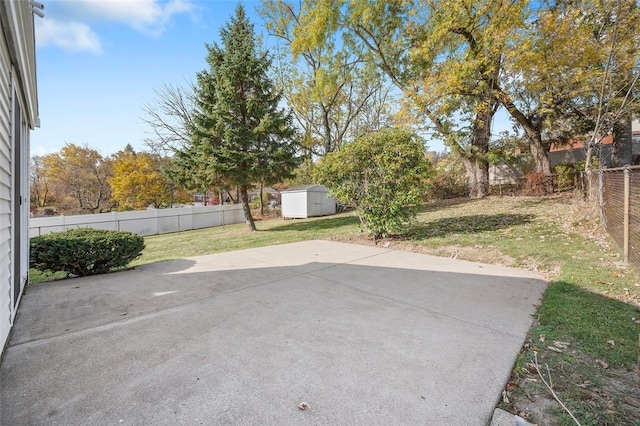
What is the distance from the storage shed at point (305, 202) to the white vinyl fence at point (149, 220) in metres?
3.56

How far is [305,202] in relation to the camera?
16.4 metres

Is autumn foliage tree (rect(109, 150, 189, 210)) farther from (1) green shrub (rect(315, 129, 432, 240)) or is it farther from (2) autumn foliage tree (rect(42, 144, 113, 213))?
(1) green shrub (rect(315, 129, 432, 240))

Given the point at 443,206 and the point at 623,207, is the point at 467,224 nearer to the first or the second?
the point at 623,207

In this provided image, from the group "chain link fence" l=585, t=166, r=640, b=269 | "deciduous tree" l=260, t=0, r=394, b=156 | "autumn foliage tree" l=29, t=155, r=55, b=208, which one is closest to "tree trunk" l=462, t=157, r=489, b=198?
"chain link fence" l=585, t=166, r=640, b=269

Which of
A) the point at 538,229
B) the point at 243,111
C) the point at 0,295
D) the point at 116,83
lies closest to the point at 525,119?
the point at 538,229

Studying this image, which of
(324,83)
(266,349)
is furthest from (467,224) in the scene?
(324,83)

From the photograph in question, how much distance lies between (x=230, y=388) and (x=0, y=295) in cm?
190

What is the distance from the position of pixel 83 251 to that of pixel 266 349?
4.07 m

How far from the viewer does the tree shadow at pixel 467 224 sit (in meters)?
7.70

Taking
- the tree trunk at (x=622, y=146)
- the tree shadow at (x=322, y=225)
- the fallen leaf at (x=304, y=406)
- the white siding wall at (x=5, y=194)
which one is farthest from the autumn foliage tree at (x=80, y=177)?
the tree trunk at (x=622, y=146)

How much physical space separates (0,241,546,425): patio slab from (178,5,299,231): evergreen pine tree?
7039 mm

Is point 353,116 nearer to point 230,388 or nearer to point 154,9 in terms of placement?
point 154,9

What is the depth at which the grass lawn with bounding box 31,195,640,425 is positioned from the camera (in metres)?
1.80

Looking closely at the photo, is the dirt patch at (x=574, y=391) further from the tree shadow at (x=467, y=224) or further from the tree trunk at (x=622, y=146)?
the tree trunk at (x=622, y=146)
